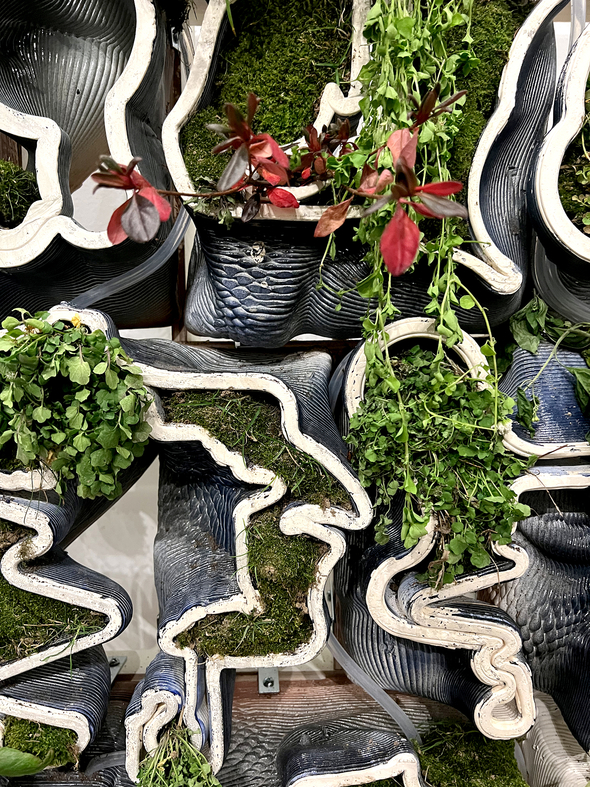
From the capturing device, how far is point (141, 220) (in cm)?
67

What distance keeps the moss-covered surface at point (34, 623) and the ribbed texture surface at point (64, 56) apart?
3.02ft

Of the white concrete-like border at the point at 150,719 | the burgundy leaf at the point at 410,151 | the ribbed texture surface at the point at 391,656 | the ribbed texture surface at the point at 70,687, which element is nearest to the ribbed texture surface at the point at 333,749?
the ribbed texture surface at the point at 391,656

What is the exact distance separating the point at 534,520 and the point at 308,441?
55cm

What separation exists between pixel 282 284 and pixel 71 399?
40 cm

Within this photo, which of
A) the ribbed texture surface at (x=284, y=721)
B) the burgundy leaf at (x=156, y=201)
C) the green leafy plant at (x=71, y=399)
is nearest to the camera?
the burgundy leaf at (x=156, y=201)

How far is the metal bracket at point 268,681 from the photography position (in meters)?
1.28

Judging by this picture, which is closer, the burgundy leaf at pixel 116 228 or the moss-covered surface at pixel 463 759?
the burgundy leaf at pixel 116 228

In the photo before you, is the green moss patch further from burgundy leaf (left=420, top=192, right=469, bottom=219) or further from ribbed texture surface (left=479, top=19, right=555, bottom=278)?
burgundy leaf (left=420, top=192, right=469, bottom=219)

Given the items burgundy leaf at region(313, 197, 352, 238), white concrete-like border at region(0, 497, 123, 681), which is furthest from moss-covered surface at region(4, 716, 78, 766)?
burgundy leaf at region(313, 197, 352, 238)

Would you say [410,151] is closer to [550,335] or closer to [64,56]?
[550,335]

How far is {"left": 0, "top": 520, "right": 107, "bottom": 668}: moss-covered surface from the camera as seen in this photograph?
39.4 inches

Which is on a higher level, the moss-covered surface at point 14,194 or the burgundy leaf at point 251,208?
the burgundy leaf at point 251,208

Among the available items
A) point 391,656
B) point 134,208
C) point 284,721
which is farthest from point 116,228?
point 284,721

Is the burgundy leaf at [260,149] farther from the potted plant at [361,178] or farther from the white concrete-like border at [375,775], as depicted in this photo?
the white concrete-like border at [375,775]
